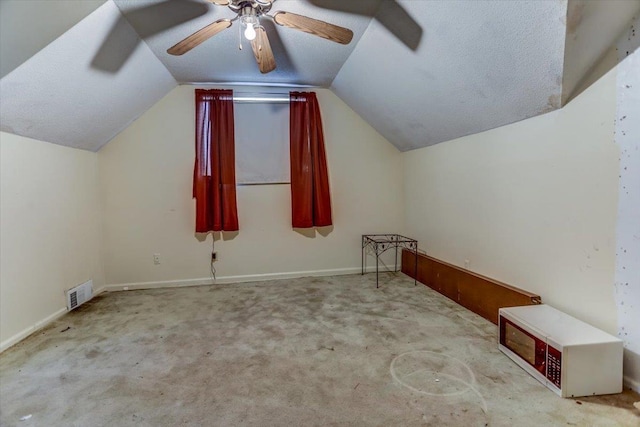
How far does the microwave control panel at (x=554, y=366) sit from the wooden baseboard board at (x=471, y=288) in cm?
61

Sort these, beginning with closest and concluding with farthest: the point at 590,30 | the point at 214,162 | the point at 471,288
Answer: the point at 590,30, the point at 471,288, the point at 214,162

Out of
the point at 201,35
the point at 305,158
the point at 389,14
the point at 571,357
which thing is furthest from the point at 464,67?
the point at 305,158

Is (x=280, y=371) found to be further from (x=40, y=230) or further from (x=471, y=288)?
(x=40, y=230)

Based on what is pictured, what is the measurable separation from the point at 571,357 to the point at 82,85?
3.77 meters

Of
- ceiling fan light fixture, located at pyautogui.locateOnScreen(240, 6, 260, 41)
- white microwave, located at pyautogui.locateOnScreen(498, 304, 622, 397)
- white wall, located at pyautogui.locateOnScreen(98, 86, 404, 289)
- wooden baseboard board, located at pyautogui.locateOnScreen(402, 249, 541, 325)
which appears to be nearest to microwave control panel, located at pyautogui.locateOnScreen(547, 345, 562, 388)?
white microwave, located at pyautogui.locateOnScreen(498, 304, 622, 397)

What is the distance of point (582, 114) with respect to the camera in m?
1.95

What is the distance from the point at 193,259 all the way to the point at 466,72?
3.48 m

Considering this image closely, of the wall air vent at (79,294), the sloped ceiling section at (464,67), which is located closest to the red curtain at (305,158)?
the sloped ceiling section at (464,67)

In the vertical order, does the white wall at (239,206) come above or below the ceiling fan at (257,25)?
below

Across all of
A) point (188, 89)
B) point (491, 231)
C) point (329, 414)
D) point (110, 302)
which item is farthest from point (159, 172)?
Answer: point (491, 231)

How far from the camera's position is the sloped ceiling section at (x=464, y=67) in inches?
69.4

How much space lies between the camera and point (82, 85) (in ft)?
8.07

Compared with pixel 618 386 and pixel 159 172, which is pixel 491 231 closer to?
pixel 618 386

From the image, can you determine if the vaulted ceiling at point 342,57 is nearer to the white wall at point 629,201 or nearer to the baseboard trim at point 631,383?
the white wall at point 629,201
